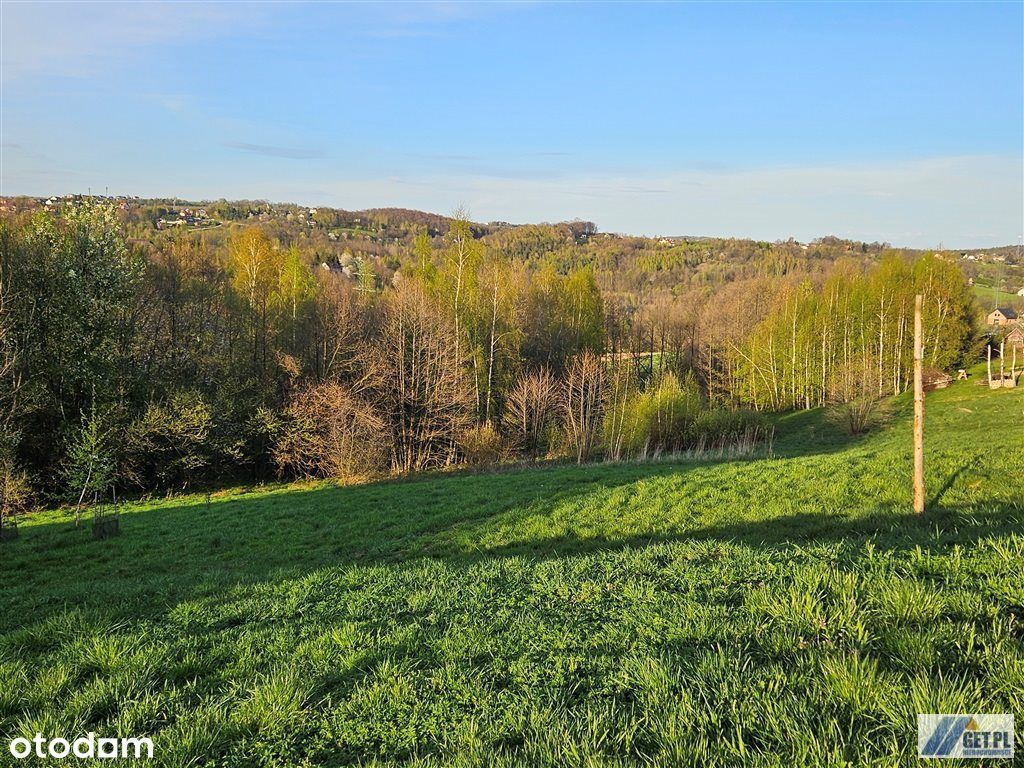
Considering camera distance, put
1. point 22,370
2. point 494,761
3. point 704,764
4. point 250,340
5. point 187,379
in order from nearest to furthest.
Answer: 1. point 704,764
2. point 494,761
3. point 22,370
4. point 187,379
5. point 250,340

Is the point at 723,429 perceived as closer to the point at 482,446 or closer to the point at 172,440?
the point at 482,446

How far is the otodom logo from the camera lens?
2.51 m

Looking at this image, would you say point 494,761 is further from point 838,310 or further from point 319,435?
point 838,310

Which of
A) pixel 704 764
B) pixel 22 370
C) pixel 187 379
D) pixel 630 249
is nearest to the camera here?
pixel 704 764

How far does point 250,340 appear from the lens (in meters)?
31.7

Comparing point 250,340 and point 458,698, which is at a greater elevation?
point 250,340

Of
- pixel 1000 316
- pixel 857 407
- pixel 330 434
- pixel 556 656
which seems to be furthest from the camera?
pixel 1000 316

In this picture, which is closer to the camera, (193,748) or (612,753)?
(612,753)

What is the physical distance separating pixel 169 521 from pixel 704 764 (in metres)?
18.9

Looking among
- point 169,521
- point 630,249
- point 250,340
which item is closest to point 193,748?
point 169,521

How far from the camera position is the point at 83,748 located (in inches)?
134

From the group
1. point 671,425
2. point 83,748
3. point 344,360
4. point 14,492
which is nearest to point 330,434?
point 344,360

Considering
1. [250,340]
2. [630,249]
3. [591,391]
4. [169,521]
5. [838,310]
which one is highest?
[630,249]

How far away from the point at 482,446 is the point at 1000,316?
281 ft
